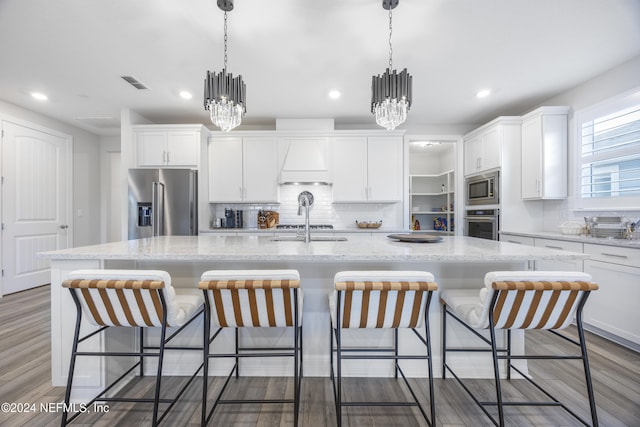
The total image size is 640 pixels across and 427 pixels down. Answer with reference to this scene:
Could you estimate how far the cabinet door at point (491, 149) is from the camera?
3852 millimetres

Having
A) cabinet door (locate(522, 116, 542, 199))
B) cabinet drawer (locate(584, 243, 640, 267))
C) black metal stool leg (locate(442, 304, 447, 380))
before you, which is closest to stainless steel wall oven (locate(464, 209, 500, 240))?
cabinet door (locate(522, 116, 542, 199))

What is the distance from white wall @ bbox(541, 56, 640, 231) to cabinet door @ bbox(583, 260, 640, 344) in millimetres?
727

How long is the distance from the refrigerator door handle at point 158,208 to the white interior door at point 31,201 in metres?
2.00

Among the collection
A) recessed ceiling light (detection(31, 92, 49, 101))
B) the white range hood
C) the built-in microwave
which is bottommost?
the built-in microwave

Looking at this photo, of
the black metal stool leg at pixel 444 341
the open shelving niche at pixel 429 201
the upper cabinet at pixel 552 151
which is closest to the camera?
the black metal stool leg at pixel 444 341

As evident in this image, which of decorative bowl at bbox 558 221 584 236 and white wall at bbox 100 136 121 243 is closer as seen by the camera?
decorative bowl at bbox 558 221 584 236

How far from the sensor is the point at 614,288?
2426 mm

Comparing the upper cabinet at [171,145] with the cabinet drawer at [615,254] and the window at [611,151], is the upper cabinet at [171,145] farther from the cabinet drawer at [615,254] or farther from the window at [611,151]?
the window at [611,151]

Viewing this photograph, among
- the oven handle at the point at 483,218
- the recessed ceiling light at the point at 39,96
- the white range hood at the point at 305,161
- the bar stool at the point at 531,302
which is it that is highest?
the recessed ceiling light at the point at 39,96

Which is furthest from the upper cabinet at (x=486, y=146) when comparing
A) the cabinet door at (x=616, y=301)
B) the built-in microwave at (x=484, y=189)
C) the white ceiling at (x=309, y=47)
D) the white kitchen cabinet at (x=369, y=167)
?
the cabinet door at (x=616, y=301)

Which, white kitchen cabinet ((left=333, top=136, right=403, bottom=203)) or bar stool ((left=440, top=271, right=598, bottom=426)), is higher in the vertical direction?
white kitchen cabinet ((left=333, top=136, right=403, bottom=203))

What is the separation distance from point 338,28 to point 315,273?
6.27 feet

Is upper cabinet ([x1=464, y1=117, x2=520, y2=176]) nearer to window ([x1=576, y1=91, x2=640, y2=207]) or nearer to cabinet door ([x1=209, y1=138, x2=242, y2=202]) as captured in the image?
window ([x1=576, y1=91, x2=640, y2=207])

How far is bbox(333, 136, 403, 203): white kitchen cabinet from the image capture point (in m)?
4.39
